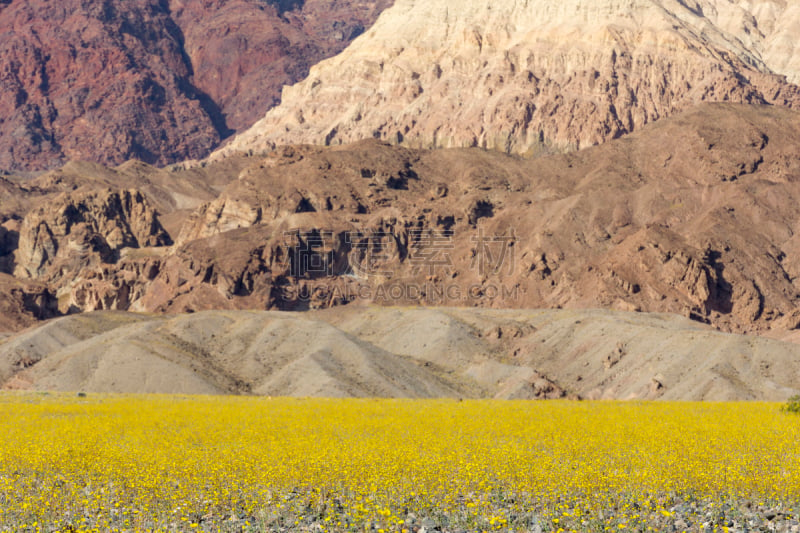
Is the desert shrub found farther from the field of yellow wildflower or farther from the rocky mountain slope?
the rocky mountain slope

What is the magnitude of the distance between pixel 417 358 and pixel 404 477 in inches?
3148

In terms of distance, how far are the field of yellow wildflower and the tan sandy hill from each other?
129ft

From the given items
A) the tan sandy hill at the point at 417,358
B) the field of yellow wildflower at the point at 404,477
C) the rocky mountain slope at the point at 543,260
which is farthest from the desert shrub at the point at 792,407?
the rocky mountain slope at the point at 543,260

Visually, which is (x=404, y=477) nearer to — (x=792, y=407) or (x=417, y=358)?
(x=792, y=407)

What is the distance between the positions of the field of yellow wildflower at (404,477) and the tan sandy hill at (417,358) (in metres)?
39.4

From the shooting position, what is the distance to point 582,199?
605ft

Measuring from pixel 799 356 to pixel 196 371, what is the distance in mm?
56289

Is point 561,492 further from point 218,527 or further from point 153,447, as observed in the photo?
point 153,447

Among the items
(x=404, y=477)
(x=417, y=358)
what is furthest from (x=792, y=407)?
(x=417, y=358)

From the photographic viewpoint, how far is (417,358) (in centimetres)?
10975

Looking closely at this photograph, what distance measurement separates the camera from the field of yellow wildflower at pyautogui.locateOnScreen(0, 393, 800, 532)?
26.3m

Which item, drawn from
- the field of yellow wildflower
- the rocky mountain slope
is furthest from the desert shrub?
the rocky mountain slope

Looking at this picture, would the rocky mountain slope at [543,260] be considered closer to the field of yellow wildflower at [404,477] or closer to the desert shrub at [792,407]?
the desert shrub at [792,407]

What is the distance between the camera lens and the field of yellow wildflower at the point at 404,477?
26.3m
